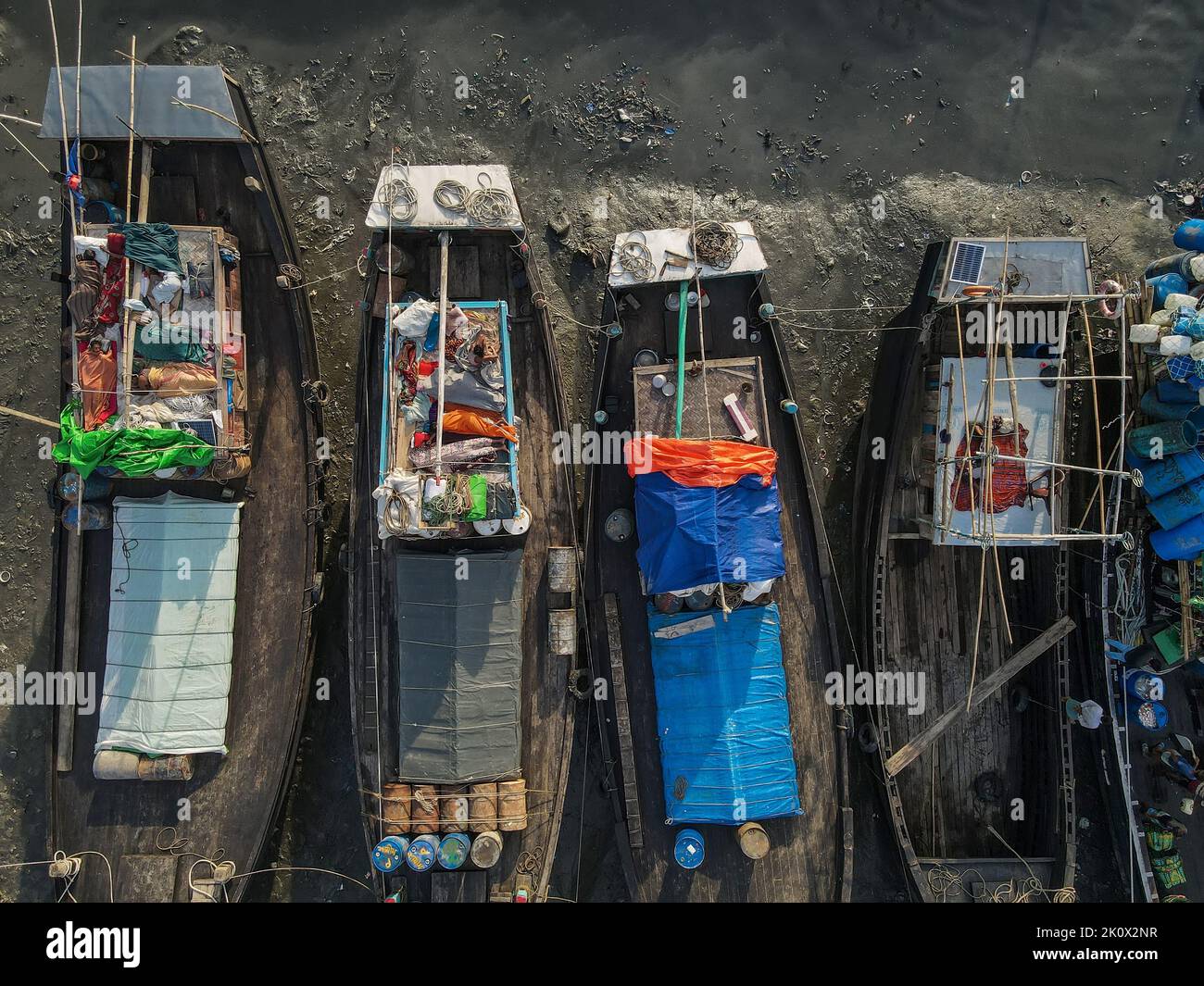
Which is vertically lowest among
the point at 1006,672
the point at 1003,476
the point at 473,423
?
the point at 1006,672

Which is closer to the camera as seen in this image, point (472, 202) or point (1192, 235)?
point (472, 202)

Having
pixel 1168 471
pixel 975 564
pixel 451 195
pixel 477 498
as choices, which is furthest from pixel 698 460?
pixel 1168 471

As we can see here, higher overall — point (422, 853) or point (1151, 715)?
point (1151, 715)

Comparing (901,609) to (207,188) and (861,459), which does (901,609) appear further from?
(207,188)

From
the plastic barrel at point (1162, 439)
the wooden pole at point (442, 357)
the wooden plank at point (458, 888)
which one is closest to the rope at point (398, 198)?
the wooden pole at point (442, 357)

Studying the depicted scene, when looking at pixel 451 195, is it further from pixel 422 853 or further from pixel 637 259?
pixel 422 853
